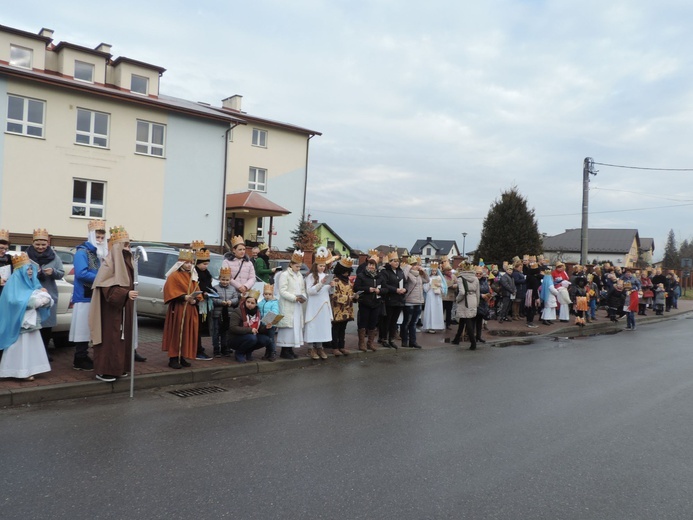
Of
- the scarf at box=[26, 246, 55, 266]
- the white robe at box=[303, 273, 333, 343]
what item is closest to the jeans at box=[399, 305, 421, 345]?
the white robe at box=[303, 273, 333, 343]

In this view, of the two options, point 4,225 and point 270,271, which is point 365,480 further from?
point 4,225

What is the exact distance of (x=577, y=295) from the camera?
59.0ft

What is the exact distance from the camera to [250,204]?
2966 cm

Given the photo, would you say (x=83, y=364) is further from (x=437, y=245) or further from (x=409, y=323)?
(x=437, y=245)

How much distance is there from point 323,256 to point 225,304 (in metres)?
1.96

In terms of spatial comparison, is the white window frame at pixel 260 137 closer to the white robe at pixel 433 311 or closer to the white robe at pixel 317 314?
the white robe at pixel 433 311

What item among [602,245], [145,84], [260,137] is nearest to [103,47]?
[145,84]

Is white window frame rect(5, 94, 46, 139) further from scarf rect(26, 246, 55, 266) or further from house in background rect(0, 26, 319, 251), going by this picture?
scarf rect(26, 246, 55, 266)

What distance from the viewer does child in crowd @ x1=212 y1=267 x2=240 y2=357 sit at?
8844 millimetres

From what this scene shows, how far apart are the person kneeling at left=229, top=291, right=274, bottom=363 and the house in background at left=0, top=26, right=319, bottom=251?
17374 millimetres

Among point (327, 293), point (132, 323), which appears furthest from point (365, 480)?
point (327, 293)

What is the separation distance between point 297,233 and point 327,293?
2666cm

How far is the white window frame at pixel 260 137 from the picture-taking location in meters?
35.2

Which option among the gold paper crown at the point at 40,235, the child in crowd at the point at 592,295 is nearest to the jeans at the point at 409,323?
the gold paper crown at the point at 40,235
